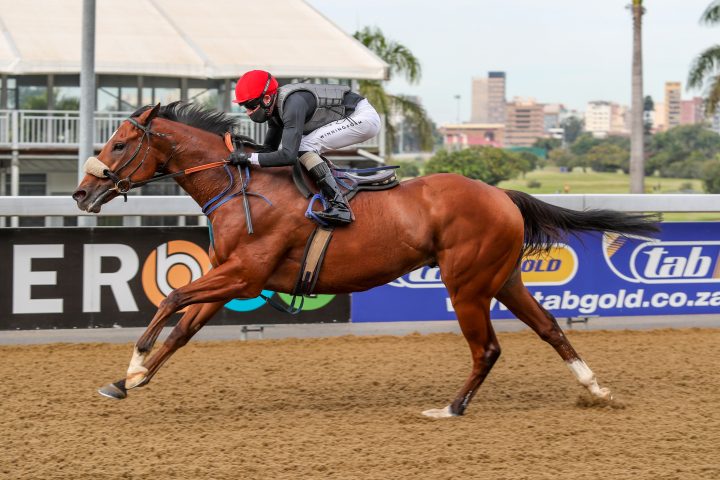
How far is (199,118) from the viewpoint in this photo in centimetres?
702

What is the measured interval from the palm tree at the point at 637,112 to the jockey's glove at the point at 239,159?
20.8 metres

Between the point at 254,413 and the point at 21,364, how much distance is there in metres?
2.57

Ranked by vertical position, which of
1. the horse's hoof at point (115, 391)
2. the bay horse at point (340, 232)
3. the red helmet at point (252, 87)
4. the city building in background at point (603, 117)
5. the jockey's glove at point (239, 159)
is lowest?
the horse's hoof at point (115, 391)

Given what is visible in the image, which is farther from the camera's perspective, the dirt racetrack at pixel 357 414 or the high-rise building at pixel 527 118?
the high-rise building at pixel 527 118

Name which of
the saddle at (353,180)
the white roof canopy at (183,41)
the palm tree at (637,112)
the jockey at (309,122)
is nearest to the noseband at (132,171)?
the jockey at (309,122)

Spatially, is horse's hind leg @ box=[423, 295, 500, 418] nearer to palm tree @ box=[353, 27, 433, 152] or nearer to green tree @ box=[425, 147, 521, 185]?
palm tree @ box=[353, 27, 433, 152]

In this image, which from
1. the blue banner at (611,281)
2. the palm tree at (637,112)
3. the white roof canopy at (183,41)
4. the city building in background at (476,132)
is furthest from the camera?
the city building in background at (476,132)

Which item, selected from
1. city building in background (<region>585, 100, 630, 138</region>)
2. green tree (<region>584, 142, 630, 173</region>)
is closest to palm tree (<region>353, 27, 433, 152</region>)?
green tree (<region>584, 142, 630, 173</region>)

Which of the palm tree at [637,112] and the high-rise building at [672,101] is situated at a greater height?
the high-rise building at [672,101]

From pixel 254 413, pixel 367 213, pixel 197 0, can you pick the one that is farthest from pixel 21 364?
pixel 197 0

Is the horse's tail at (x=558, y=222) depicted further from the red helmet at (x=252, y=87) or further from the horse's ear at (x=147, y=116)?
the horse's ear at (x=147, y=116)

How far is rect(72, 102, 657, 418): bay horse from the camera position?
6.59 meters

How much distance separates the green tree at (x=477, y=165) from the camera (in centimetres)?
4865

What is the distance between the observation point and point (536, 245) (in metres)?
7.23
